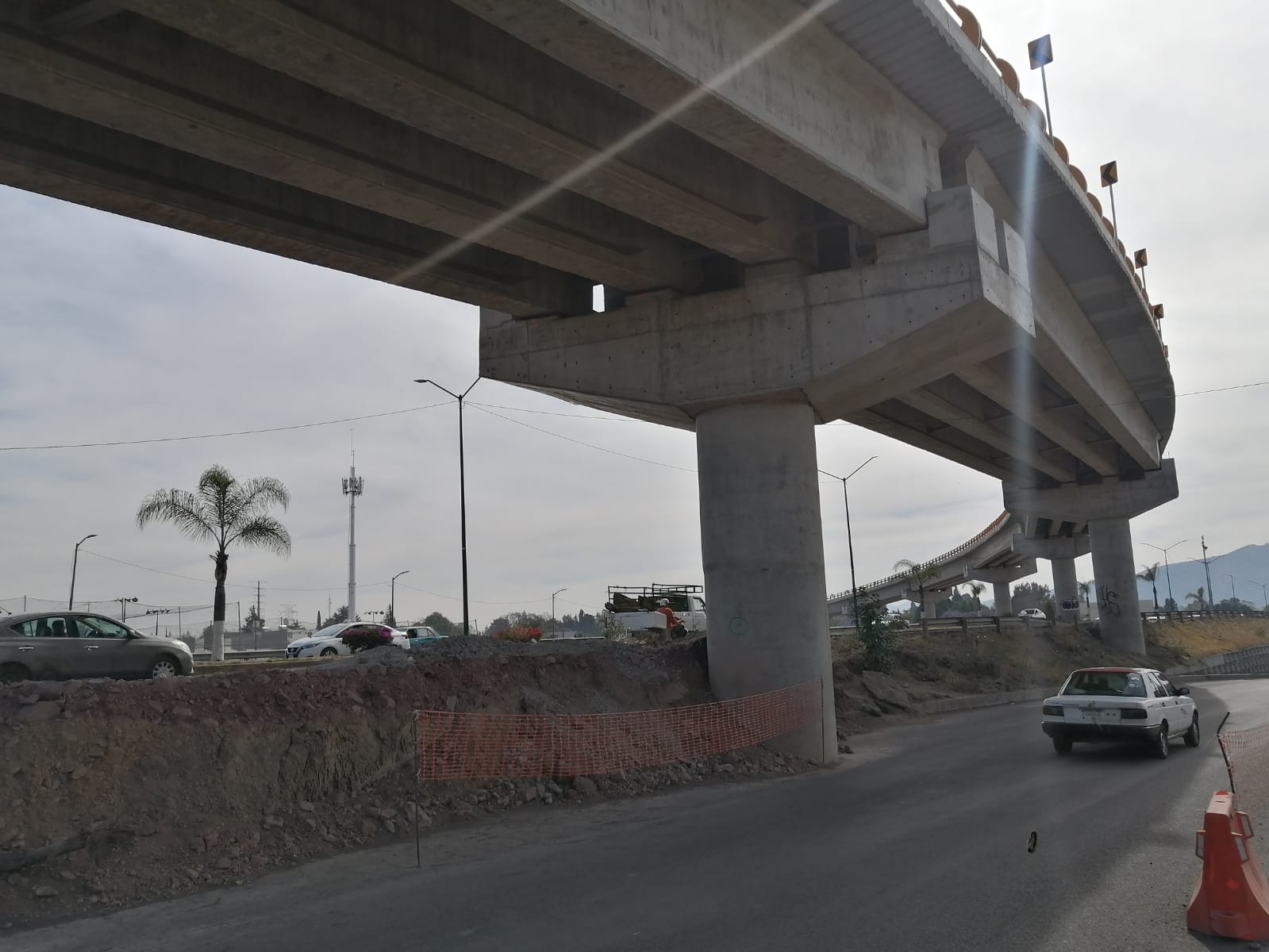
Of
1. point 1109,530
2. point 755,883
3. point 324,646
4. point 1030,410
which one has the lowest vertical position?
point 755,883

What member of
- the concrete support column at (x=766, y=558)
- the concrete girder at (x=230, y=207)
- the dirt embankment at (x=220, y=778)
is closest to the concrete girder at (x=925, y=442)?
the concrete support column at (x=766, y=558)

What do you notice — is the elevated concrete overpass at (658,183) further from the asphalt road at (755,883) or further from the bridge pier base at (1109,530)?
the bridge pier base at (1109,530)

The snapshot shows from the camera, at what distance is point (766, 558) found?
15.7 m

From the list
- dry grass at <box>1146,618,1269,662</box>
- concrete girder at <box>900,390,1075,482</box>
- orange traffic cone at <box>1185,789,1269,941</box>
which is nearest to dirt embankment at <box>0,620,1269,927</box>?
orange traffic cone at <box>1185,789,1269,941</box>

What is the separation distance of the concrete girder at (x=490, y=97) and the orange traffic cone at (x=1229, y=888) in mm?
9186

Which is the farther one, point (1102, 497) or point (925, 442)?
point (1102, 497)

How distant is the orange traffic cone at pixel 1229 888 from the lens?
21.3ft

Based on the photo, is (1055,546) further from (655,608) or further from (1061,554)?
(655,608)

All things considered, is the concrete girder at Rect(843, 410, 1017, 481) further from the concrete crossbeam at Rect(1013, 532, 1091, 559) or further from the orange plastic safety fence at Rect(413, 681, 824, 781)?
the concrete crossbeam at Rect(1013, 532, 1091, 559)

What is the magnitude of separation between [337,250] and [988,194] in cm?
1148

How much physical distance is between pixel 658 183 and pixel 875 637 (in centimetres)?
1860

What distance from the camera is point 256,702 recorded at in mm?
11383

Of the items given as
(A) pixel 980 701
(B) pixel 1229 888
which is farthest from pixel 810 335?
(A) pixel 980 701

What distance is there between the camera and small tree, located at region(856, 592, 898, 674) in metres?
27.5
